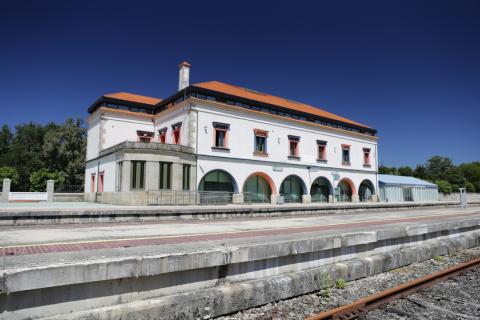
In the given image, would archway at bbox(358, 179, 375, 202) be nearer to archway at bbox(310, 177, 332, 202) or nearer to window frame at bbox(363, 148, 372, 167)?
window frame at bbox(363, 148, 372, 167)

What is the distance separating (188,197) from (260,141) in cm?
991

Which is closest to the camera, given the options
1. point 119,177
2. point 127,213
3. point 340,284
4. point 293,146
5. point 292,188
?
point 340,284

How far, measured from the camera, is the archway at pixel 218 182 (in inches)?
1069

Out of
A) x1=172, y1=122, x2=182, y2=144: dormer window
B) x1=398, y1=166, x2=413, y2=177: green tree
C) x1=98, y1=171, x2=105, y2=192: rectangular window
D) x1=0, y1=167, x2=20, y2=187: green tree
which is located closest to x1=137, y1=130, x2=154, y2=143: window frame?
x1=172, y1=122, x2=182, y2=144: dormer window

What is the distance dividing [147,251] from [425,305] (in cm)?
517

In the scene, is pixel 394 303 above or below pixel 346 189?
below

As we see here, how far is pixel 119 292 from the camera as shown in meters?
4.69

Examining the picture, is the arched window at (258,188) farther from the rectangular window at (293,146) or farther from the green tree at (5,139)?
the green tree at (5,139)

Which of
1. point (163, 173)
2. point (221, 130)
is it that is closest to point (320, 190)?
point (221, 130)

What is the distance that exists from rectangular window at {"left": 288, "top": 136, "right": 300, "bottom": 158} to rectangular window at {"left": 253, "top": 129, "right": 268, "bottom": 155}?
3162mm

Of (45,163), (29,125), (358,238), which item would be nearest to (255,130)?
(358,238)

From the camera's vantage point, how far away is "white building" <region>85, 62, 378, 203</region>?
77.8 feet

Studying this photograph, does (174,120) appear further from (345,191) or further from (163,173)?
(345,191)

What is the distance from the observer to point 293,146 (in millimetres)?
33719
